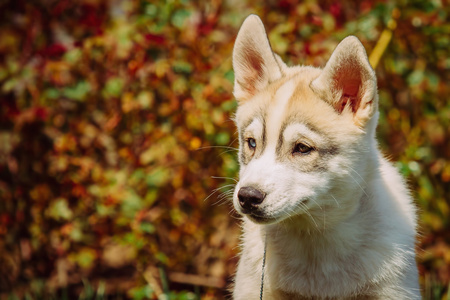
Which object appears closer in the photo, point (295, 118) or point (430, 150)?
point (295, 118)

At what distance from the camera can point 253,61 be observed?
3.10m

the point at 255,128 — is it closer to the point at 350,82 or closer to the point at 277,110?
the point at 277,110

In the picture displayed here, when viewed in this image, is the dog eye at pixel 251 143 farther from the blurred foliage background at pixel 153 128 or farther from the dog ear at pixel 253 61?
the blurred foliage background at pixel 153 128

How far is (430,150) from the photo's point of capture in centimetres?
481

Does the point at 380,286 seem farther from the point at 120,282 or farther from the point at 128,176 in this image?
the point at 120,282

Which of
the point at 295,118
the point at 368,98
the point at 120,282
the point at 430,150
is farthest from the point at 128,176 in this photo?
the point at 430,150

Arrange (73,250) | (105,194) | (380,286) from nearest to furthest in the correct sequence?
(380,286) < (105,194) < (73,250)

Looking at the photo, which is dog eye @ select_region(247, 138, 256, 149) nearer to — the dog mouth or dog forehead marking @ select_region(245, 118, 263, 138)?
dog forehead marking @ select_region(245, 118, 263, 138)

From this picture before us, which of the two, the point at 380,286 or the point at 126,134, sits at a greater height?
the point at 126,134

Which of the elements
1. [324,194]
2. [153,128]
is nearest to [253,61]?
[324,194]

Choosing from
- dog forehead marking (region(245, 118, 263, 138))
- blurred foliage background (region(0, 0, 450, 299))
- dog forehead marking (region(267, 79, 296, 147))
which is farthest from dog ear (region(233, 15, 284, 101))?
blurred foliage background (region(0, 0, 450, 299))

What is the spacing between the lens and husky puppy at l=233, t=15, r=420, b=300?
2.61 metres

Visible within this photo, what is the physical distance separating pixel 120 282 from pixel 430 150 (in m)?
2.94

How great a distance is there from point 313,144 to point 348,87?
14.0 inches
